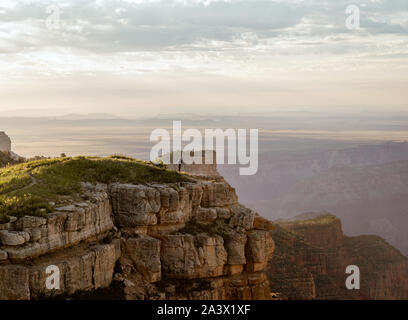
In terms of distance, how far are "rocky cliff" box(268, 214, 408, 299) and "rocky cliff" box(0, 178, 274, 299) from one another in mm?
50256

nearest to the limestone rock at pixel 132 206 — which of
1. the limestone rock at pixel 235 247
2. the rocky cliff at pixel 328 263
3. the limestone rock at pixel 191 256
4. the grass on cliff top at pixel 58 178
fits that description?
the grass on cliff top at pixel 58 178

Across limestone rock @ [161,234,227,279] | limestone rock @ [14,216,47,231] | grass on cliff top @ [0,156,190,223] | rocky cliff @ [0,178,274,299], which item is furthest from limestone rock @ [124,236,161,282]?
limestone rock @ [14,216,47,231]

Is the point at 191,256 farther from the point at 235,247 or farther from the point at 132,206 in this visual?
the point at 132,206

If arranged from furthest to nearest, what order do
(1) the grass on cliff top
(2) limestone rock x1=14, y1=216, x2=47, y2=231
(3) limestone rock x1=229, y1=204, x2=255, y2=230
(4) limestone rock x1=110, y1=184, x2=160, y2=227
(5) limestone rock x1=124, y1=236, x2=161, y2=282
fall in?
(3) limestone rock x1=229, y1=204, x2=255, y2=230 < (4) limestone rock x1=110, y1=184, x2=160, y2=227 < (5) limestone rock x1=124, y1=236, x2=161, y2=282 < (1) the grass on cliff top < (2) limestone rock x1=14, y1=216, x2=47, y2=231

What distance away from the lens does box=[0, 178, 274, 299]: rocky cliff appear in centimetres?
3291

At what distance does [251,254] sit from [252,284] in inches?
76.0

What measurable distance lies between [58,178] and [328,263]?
9987 cm

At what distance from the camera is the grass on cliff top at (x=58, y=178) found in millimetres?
34969

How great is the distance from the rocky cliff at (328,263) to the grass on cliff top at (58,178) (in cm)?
5274

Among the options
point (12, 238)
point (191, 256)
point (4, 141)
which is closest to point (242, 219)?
point (191, 256)

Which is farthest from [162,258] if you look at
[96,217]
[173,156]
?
[173,156]

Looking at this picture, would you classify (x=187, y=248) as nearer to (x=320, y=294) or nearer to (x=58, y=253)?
(x=58, y=253)

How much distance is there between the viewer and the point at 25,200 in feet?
116

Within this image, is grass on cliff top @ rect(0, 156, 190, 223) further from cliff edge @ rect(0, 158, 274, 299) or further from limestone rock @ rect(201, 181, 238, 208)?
limestone rock @ rect(201, 181, 238, 208)
